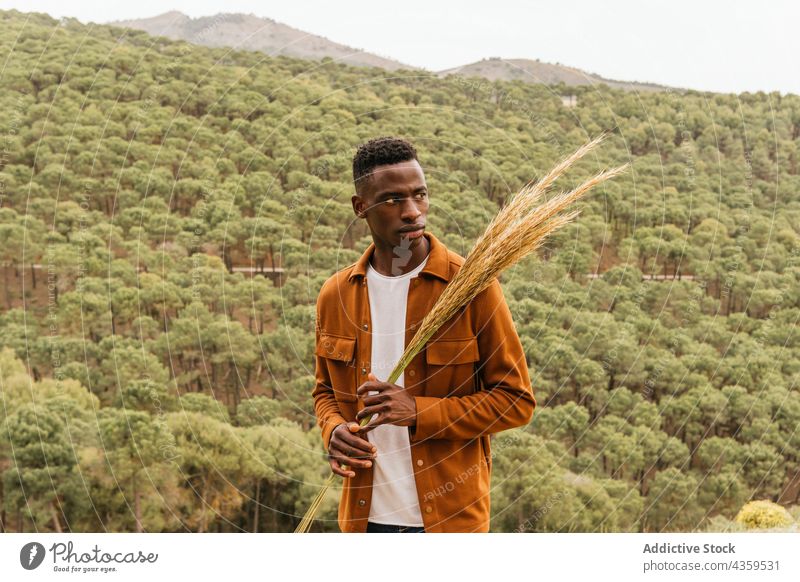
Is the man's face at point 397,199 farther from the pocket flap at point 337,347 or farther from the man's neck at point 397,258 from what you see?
the pocket flap at point 337,347

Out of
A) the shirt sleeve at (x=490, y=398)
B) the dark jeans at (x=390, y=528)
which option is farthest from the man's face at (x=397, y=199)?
the dark jeans at (x=390, y=528)

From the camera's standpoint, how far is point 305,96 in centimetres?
918

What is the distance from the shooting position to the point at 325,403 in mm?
2396

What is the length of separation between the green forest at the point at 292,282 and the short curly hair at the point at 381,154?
14.2 feet

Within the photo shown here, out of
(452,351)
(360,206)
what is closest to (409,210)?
(360,206)

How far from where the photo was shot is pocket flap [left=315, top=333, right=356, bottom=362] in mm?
2322

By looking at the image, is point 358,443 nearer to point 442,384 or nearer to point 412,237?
point 442,384

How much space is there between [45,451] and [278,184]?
5404 millimetres

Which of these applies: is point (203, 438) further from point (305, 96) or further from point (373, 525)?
point (373, 525)

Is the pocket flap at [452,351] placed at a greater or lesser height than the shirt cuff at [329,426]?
greater

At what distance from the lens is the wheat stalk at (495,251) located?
2160 mm

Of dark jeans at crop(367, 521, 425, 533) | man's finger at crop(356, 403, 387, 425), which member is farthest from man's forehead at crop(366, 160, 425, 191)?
dark jeans at crop(367, 521, 425, 533)
